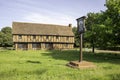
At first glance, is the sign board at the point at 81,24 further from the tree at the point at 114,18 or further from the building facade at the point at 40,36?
the building facade at the point at 40,36

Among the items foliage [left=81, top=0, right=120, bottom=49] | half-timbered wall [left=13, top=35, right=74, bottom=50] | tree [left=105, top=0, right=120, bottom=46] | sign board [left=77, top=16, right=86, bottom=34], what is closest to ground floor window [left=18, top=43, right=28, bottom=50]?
half-timbered wall [left=13, top=35, right=74, bottom=50]

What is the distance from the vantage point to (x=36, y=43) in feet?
207

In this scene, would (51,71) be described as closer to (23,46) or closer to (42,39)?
(23,46)

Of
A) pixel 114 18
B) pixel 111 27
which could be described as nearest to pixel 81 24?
pixel 111 27

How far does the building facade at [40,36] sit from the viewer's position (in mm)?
60625

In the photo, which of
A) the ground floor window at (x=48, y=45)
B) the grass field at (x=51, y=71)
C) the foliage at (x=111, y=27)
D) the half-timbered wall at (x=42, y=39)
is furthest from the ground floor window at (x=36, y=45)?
the grass field at (x=51, y=71)

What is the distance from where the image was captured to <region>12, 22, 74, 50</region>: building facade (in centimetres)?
6062

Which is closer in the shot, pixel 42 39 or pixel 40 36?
pixel 40 36

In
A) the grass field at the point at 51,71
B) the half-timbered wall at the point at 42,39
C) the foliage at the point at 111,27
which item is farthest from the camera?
the half-timbered wall at the point at 42,39

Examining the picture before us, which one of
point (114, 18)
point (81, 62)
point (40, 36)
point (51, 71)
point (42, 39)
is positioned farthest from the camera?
point (42, 39)

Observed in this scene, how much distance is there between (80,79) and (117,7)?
2069 cm

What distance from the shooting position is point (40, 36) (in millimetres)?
63438

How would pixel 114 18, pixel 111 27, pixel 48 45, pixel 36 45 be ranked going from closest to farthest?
pixel 111 27 < pixel 114 18 < pixel 36 45 < pixel 48 45

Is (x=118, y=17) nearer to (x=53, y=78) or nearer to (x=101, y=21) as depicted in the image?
(x=101, y=21)
